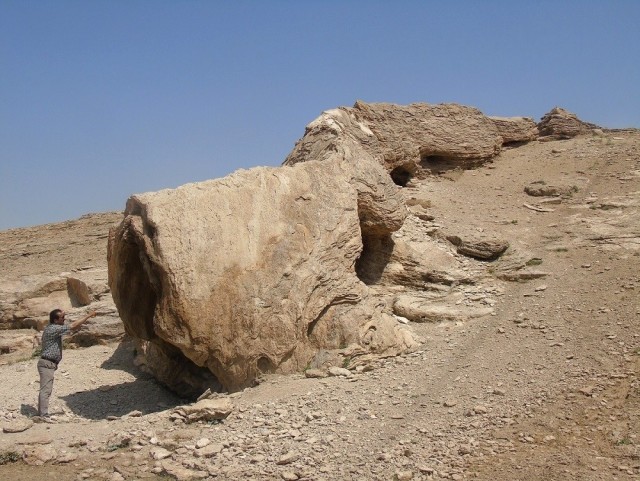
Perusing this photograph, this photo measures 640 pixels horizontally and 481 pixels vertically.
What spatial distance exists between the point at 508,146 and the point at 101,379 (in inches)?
426

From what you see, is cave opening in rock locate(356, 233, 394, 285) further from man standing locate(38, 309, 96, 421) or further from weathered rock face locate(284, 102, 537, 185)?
man standing locate(38, 309, 96, 421)

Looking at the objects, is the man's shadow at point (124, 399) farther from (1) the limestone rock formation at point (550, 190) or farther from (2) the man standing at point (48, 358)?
(1) the limestone rock formation at point (550, 190)

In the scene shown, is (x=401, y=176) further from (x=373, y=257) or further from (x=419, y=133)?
(x=373, y=257)

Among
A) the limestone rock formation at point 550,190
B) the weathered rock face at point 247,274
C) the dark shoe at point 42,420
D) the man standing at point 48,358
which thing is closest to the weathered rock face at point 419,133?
the limestone rock formation at point 550,190

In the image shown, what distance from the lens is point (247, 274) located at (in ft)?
26.6

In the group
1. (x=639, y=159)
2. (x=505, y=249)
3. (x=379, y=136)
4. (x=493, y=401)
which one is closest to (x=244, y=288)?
(x=493, y=401)

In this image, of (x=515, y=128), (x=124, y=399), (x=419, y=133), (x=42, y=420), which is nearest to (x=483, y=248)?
(x=419, y=133)

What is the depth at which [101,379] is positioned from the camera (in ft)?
33.3

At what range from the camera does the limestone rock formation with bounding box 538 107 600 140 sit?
16.7 meters

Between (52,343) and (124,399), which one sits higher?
(52,343)

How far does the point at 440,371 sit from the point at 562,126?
10.7 m

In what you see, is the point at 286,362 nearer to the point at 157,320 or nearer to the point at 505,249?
the point at 157,320

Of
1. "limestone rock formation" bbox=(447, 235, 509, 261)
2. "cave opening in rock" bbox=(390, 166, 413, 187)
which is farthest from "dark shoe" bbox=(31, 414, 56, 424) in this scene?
"cave opening in rock" bbox=(390, 166, 413, 187)

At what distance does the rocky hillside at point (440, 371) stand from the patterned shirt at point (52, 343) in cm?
76
